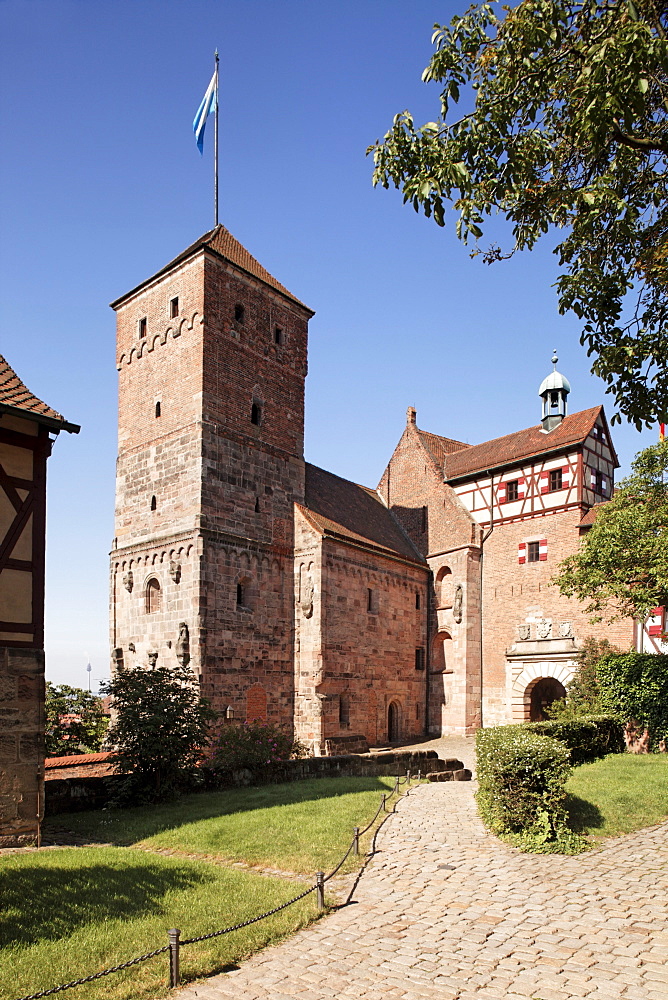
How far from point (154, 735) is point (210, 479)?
34.7ft

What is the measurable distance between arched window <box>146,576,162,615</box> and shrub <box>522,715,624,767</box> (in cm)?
1235

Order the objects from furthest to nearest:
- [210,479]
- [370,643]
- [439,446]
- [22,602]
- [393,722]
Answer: [439,446] < [393,722] < [370,643] < [210,479] < [22,602]

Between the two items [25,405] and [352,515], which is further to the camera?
[352,515]

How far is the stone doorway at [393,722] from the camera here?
29.1 metres

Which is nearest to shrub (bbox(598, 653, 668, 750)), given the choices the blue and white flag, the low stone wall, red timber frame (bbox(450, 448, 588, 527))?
the low stone wall

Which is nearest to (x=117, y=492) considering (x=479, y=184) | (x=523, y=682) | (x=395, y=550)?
(x=395, y=550)

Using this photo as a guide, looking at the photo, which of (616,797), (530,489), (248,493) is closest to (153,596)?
(248,493)

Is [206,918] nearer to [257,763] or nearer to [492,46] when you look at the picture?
[257,763]

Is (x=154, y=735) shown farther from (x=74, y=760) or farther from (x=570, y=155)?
(x=570, y=155)

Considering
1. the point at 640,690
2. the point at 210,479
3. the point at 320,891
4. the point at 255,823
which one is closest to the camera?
the point at 320,891

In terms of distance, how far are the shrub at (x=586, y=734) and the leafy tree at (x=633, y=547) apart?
3.00 meters

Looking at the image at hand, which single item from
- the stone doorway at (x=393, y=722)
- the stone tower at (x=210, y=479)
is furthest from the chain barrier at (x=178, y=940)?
the stone doorway at (x=393, y=722)

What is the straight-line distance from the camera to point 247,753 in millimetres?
15891

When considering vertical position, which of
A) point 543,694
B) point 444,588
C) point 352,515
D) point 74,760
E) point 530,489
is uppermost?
point 530,489
